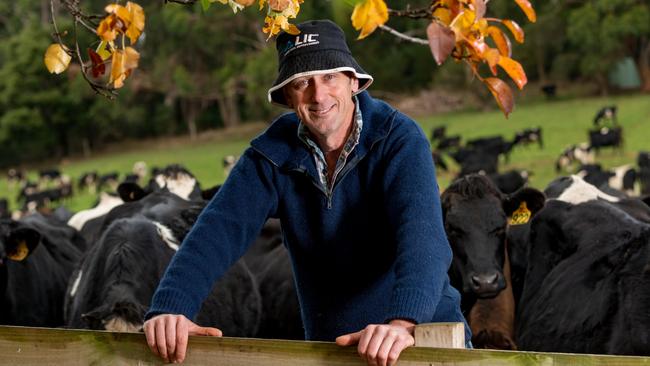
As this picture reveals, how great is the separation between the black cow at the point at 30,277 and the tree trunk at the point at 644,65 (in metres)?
47.8

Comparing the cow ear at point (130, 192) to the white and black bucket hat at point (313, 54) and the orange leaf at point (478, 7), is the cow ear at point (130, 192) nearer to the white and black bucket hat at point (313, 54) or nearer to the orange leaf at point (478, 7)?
the white and black bucket hat at point (313, 54)

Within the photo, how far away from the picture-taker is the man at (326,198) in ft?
10.3

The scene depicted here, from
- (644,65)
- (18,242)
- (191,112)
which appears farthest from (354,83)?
(191,112)

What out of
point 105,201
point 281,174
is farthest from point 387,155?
point 105,201

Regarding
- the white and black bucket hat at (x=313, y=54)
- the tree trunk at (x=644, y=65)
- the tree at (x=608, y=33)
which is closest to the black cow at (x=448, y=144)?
the tree at (x=608, y=33)

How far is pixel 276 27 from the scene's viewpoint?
117 inches

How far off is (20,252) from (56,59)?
4962mm

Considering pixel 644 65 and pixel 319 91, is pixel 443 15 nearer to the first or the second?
pixel 319 91

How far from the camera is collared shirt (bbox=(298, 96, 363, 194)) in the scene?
3.31 meters

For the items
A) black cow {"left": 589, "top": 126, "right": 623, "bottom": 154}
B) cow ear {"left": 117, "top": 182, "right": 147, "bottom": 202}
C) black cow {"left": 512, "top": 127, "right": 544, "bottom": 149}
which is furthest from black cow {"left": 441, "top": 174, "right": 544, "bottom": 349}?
black cow {"left": 512, "top": 127, "right": 544, "bottom": 149}

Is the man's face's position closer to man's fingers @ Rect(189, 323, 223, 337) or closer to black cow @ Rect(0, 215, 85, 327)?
man's fingers @ Rect(189, 323, 223, 337)

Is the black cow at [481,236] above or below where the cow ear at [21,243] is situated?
above

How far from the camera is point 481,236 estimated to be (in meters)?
5.96

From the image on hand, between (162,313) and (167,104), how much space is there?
62645 millimetres
